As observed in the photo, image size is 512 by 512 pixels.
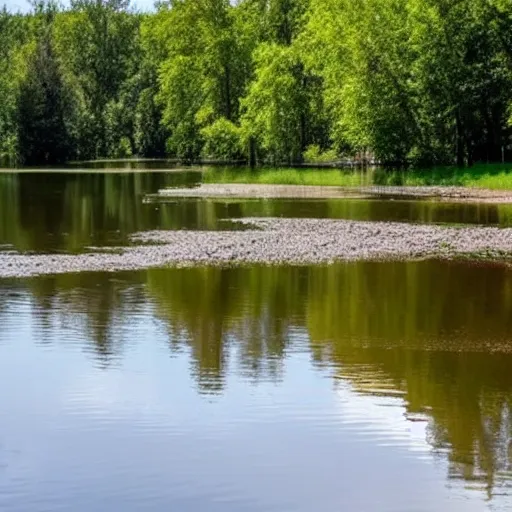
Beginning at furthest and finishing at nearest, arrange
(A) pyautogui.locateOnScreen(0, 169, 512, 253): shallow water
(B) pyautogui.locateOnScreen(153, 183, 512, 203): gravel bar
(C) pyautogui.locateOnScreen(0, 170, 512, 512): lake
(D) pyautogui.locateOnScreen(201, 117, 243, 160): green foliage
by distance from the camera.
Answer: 1. (D) pyautogui.locateOnScreen(201, 117, 243, 160): green foliage
2. (B) pyautogui.locateOnScreen(153, 183, 512, 203): gravel bar
3. (A) pyautogui.locateOnScreen(0, 169, 512, 253): shallow water
4. (C) pyautogui.locateOnScreen(0, 170, 512, 512): lake

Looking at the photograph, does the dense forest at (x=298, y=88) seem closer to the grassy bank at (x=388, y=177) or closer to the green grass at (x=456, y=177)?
the grassy bank at (x=388, y=177)

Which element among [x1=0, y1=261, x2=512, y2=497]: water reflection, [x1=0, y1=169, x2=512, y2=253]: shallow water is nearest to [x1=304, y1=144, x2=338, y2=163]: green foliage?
[x1=0, y1=169, x2=512, y2=253]: shallow water

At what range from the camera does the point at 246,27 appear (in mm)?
74375

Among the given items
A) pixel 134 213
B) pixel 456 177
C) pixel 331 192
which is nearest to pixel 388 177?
pixel 456 177

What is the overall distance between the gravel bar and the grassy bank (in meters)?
1.31

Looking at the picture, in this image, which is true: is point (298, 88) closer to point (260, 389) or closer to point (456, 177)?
point (456, 177)

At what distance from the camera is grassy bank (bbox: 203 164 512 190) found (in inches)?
1987

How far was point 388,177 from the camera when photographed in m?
55.3

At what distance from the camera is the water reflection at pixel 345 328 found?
12.0 meters

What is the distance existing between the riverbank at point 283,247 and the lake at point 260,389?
1.39m

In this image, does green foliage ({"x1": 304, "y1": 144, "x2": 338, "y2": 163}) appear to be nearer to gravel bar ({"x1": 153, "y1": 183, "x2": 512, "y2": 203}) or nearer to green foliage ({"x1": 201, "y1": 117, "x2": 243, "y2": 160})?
green foliage ({"x1": 201, "y1": 117, "x2": 243, "y2": 160})

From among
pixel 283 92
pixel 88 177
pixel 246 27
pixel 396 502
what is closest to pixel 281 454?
pixel 396 502

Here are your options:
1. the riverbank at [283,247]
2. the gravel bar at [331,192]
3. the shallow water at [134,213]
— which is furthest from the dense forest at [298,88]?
the riverbank at [283,247]

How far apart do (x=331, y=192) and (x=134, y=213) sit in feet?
45.7
